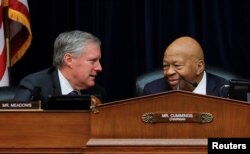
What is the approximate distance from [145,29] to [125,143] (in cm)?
232

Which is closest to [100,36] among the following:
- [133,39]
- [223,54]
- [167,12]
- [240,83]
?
[133,39]

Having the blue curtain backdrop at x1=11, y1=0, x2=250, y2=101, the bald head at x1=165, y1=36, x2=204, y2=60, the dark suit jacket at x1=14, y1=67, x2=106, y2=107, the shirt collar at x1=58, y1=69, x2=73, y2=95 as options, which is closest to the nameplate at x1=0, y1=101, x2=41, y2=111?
the dark suit jacket at x1=14, y1=67, x2=106, y2=107

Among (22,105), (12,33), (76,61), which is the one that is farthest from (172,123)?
(12,33)

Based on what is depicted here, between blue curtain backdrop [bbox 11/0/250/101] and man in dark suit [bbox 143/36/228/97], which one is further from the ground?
blue curtain backdrop [bbox 11/0/250/101]

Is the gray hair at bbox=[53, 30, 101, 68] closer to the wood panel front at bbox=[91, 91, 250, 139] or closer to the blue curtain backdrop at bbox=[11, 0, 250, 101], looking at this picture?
the blue curtain backdrop at bbox=[11, 0, 250, 101]

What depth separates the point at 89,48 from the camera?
10.0ft

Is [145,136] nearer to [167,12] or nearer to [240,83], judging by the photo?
[240,83]

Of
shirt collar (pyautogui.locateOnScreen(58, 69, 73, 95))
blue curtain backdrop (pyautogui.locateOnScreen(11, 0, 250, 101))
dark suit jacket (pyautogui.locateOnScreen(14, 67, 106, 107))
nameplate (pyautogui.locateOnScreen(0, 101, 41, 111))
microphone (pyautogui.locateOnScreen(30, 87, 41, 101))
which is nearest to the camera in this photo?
nameplate (pyautogui.locateOnScreen(0, 101, 41, 111))

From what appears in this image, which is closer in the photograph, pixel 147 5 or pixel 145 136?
pixel 145 136

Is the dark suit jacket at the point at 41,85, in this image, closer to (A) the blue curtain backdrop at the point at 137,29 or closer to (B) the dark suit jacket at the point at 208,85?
(B) the dark suit jacket at the point at 208,85

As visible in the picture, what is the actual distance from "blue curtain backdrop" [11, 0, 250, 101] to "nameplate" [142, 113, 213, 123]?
220 cm

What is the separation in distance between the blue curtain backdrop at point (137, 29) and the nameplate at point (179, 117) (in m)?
2.20

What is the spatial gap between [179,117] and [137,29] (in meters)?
2.33

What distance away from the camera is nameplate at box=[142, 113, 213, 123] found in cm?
182
